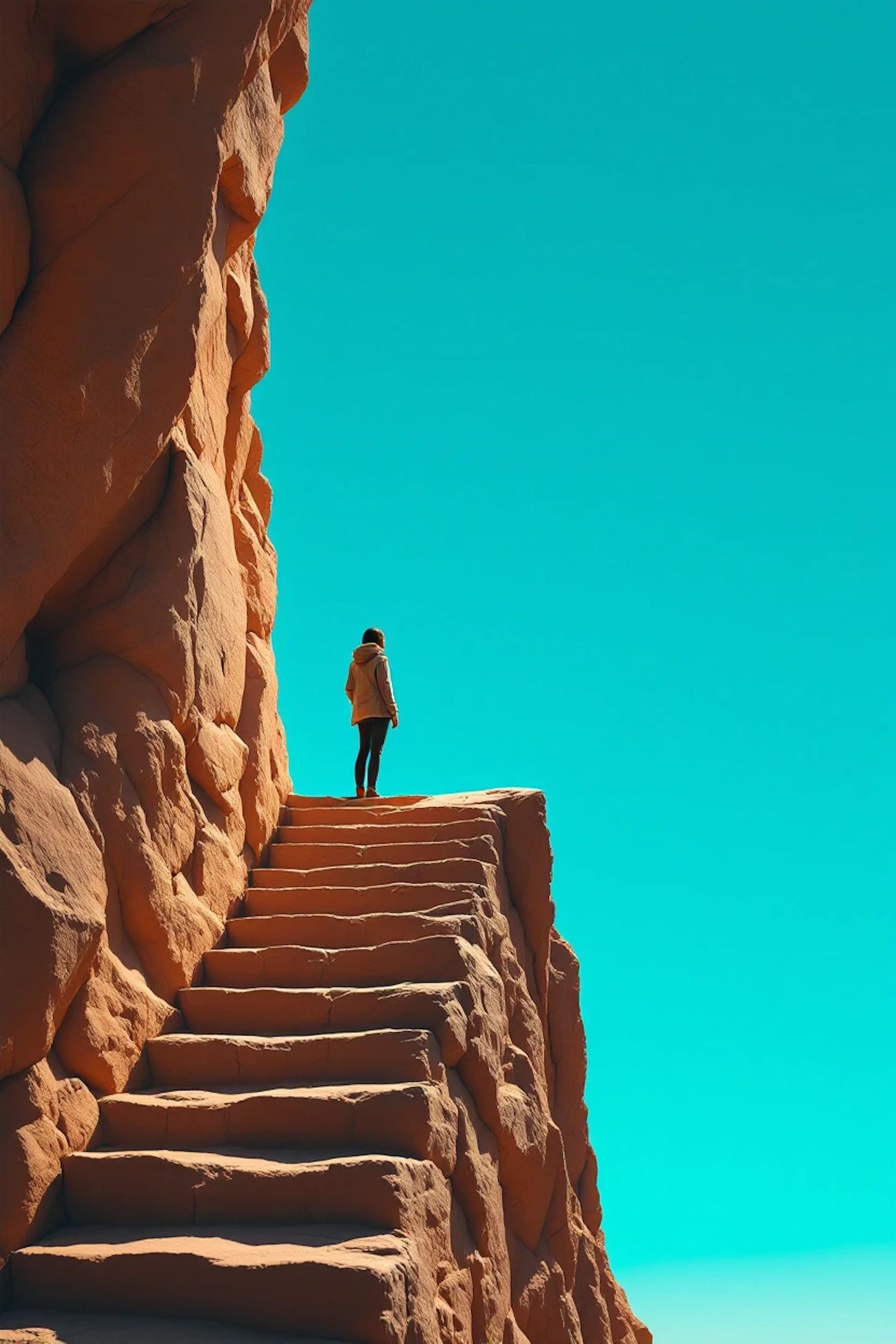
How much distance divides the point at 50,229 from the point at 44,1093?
185 inches

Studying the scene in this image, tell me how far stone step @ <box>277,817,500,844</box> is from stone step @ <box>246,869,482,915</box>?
72 centimetres

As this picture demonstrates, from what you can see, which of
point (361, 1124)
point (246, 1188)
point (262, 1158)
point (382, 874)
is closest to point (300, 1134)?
point (262, 1158)

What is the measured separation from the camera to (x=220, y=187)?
9.50 meters

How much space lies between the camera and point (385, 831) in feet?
33.7

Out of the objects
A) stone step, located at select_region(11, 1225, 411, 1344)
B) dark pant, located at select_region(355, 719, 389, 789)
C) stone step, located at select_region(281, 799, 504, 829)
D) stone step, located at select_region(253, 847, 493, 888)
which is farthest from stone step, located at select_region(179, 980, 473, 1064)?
dark pant, located at select_region(355, 719, 389, 789)

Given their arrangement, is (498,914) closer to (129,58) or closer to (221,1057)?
(221,1057)

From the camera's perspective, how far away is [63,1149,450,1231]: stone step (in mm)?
6562

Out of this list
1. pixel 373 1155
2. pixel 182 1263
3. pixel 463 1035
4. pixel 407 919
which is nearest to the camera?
pixel 182 1263

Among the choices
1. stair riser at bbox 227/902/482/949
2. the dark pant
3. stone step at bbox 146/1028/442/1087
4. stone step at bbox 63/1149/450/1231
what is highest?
the dark pant

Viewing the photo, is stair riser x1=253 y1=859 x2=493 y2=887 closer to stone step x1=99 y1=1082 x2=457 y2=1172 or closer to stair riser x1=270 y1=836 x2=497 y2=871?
stair riser x1=270 y1=836 x2=497 y2=871

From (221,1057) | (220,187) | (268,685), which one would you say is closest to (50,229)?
(220,187)

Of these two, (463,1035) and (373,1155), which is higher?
(463,1035)

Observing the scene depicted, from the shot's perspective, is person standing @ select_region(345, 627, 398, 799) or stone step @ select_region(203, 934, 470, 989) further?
person standing @ select_region(345, 627, 398, 799)

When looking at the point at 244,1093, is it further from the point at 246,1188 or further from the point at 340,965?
the point at 340,965
